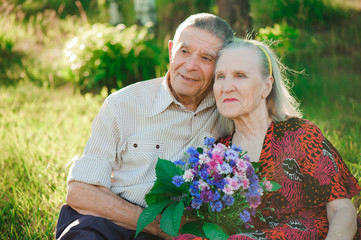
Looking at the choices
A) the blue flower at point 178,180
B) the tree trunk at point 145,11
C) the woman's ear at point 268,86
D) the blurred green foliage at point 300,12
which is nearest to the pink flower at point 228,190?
the blue flower at point 178,180

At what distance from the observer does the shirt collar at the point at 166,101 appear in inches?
116

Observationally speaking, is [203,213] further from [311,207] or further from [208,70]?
[208,70]

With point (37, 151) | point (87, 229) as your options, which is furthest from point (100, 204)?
point (37, 151)

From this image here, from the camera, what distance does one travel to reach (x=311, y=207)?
251cm

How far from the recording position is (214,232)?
87.6 inches

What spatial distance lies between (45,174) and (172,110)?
1678mm

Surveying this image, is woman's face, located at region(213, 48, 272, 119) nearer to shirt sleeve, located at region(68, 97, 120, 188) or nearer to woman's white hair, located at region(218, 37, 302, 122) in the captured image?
woman's white hair, located at region(218, 37, 302, 122)

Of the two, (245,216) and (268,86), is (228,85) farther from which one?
(245,216)

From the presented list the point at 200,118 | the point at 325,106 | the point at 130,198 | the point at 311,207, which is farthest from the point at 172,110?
the point at 325,106

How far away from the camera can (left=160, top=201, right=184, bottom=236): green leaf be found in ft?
7.35

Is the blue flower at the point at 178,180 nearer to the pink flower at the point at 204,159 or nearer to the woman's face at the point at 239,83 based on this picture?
the pink flower at the point at 204,159

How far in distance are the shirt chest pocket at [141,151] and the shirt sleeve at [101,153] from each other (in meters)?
0.10

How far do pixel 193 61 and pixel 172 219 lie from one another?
46.3 inches

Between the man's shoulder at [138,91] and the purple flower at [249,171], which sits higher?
the man's shoulder at [138,91]
